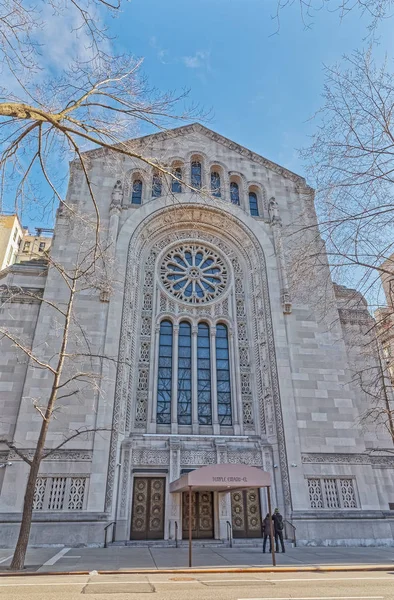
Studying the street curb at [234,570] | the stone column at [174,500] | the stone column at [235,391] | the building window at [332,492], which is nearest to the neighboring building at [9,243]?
the stone column at [235,391]

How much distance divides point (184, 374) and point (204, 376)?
938 millimetres

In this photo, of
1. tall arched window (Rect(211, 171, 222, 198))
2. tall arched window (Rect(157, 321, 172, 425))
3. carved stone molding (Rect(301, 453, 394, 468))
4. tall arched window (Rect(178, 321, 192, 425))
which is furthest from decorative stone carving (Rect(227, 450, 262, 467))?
tall arched window (Rect(211, 171, 222, 198))

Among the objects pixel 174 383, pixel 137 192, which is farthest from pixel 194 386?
pixel 137 192

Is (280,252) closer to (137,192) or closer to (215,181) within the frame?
(215,181)

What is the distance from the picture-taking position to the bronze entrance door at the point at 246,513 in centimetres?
1498

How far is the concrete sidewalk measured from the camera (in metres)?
9.46

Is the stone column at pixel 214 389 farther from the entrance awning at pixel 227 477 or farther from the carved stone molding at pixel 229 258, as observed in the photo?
the entrance awning at pixel 227 477

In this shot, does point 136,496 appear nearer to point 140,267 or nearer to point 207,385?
point 207,385

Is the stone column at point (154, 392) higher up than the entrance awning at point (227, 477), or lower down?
higher up

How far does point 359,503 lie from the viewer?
15.3m

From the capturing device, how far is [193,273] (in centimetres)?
2041

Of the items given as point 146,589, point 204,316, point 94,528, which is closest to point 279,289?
point 204,316

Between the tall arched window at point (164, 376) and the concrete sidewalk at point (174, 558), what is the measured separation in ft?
16.7

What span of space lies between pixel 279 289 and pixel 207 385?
5.88 meters
